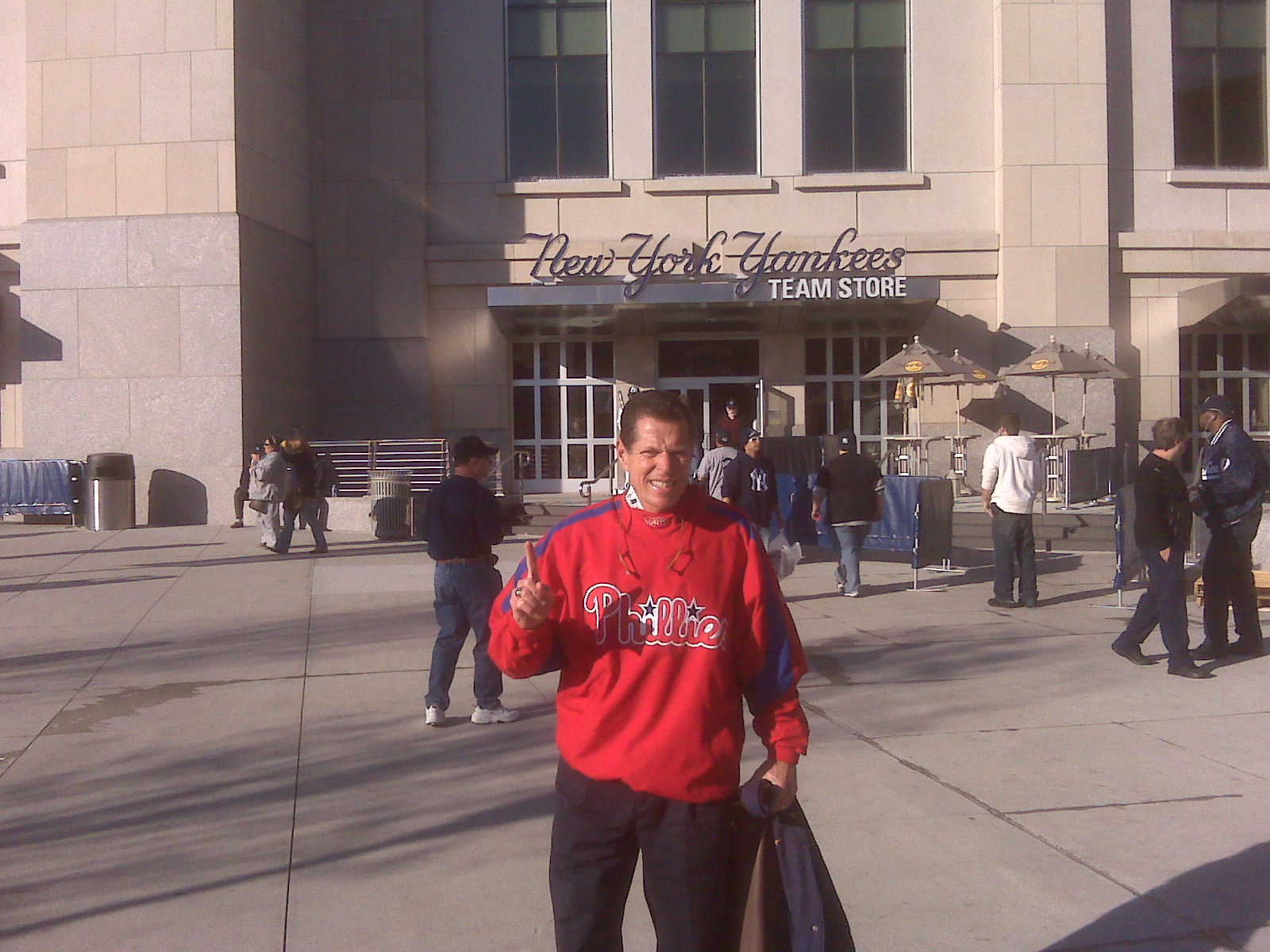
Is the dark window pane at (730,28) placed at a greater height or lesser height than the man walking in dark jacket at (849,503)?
greater

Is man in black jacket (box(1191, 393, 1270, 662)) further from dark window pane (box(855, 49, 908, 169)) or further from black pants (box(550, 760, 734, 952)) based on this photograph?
dark window pane (box(855, 49, 908, 169))

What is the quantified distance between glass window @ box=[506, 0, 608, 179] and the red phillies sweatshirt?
22071 mm

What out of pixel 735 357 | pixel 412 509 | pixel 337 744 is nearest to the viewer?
pixel 337 744

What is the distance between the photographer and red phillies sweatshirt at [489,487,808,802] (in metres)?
3.07

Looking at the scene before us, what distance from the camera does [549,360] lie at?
83.3 feet

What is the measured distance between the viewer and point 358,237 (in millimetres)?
24344

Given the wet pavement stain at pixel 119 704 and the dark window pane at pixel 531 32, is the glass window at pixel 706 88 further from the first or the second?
the wet pavement stain at pixel 119 704

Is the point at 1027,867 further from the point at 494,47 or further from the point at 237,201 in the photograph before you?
the point at 494,47

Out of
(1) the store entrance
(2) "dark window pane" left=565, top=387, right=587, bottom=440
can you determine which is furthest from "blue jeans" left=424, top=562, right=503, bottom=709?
(2) "dark window pane" left=565, top=387, right=587, bottom=440

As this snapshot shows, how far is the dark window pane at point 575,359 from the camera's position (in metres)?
25.3

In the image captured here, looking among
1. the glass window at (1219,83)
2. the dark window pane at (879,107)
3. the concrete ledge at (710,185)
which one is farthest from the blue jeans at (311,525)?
the glass window at (1219,83)

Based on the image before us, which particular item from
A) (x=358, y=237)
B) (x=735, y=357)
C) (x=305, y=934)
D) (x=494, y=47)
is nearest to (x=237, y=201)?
(x=358, y=237)

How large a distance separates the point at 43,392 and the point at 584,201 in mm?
10351

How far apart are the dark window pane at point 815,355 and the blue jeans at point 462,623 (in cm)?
1820
